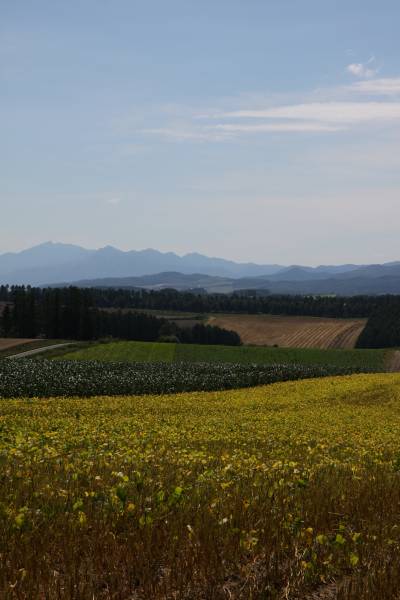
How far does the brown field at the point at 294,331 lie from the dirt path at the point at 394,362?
25.7 meters

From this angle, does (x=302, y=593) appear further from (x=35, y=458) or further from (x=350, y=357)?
(x=350, y=357)

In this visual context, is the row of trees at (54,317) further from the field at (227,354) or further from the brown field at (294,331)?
the brown field at (294,331)

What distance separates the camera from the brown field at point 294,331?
14075cm

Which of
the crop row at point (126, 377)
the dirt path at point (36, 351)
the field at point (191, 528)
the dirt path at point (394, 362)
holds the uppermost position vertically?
the field at point (191, 528)

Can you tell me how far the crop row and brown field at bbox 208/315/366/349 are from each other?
63.8 metres

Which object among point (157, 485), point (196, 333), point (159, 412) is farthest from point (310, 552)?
point (196, 333)

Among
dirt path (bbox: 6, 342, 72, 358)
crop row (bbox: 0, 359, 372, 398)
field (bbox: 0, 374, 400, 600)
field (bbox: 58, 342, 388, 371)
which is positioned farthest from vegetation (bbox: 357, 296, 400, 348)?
field (bbox: 0, 374, 400, 600)

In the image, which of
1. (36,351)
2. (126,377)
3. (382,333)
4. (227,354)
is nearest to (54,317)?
(36,351)

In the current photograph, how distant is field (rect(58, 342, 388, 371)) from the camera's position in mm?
97625

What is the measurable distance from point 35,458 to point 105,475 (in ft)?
6.92

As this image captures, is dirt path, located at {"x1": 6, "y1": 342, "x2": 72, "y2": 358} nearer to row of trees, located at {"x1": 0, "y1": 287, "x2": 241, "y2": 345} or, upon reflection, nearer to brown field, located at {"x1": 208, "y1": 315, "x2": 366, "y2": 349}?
row of trees, located at {"x1": 0, "y1": 287, "x2": 241, "y2": 345}

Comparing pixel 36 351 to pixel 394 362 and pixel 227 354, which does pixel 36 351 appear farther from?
pixel 394 362

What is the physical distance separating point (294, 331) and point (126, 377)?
106m

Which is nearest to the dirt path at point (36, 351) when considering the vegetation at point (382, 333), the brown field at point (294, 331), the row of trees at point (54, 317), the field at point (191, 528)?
the row of trees at point (54, 317)
